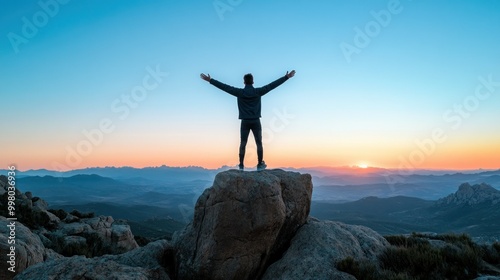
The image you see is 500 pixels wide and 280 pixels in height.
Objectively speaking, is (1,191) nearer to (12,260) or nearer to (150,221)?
(12,260)

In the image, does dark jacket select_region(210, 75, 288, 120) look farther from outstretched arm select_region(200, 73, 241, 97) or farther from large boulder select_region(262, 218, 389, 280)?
large boulder select_region(262, 218, 389, 280)

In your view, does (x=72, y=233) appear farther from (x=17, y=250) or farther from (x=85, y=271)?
(x=85, y=271)

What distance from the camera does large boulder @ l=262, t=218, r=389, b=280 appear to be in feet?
30.0

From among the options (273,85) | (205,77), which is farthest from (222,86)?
(273,85)

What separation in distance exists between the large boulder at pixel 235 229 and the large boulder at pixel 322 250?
2.23 feet

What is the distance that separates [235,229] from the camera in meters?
9.59

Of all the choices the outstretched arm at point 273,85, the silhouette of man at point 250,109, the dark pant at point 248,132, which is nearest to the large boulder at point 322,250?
the silhouette of man at point 250,109

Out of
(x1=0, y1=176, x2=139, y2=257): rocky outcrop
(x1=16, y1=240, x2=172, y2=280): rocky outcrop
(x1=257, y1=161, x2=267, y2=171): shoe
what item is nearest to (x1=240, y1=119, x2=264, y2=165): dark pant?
(x1=257, y1=161, x2=267, y2=171): shoe

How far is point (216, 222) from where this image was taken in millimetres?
9656

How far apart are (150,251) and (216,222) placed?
11.1 ft

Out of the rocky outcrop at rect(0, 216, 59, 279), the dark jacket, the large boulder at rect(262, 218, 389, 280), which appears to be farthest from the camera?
the dark jacket

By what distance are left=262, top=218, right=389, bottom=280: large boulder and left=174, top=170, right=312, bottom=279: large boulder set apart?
2.23 ft

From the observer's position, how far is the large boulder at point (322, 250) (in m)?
9.14

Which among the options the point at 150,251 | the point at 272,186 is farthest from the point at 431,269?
the point at 150,251
